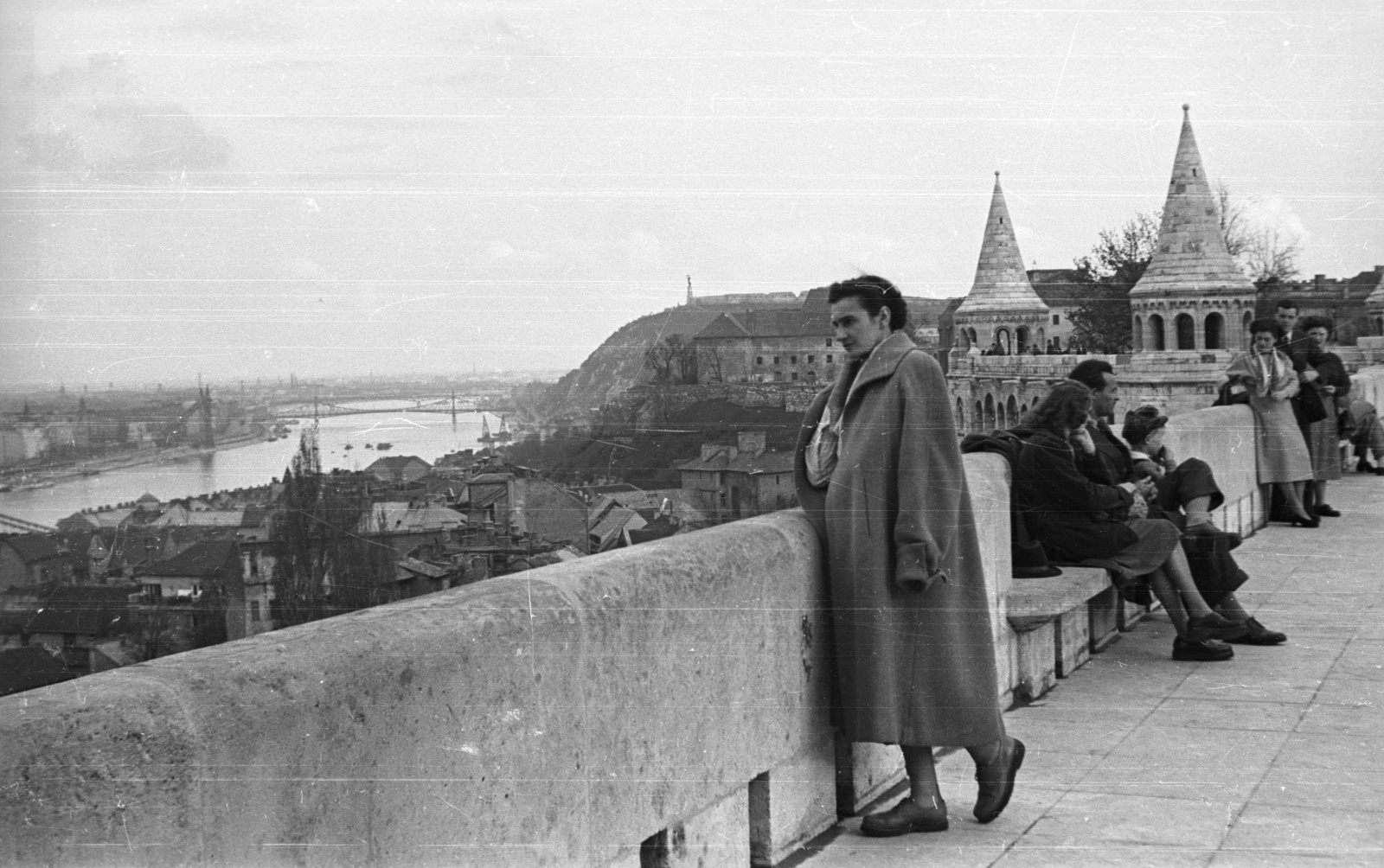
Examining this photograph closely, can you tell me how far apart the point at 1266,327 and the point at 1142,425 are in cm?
307

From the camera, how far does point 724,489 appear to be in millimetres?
5016

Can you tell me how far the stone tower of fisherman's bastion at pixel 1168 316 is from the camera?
5906 cm

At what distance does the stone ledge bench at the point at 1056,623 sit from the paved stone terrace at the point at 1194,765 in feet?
0.27

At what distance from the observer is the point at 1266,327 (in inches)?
411

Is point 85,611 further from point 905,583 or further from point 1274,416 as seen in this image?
point 1274,416

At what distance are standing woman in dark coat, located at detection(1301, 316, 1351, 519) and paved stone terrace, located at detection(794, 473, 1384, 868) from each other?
143 inches

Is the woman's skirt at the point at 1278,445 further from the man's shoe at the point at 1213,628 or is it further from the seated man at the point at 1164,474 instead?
the man's shoe at the point at 1213,628

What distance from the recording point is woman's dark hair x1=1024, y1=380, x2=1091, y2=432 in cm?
608

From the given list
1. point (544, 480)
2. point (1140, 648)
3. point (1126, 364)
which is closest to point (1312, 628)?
point (1140, 648)

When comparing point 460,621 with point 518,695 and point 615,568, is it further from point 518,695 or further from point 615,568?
point 615,568

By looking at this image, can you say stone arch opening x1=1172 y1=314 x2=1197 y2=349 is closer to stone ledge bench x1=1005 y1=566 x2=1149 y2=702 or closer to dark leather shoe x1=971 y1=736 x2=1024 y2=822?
stone ledge bench x1=1005 y1=566 x2=1149 y2=702

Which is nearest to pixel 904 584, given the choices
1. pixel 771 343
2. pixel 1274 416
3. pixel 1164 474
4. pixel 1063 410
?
pixel 771 343

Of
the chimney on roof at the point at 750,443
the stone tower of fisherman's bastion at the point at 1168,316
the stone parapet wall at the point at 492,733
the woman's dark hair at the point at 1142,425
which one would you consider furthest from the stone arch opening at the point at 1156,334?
the stone parapet wall at the point at 492,733

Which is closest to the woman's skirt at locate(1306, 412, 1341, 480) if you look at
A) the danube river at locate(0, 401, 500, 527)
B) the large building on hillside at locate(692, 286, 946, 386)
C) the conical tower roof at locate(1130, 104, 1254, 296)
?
the large building on hillside at locate(692, 286, 946, 386)
